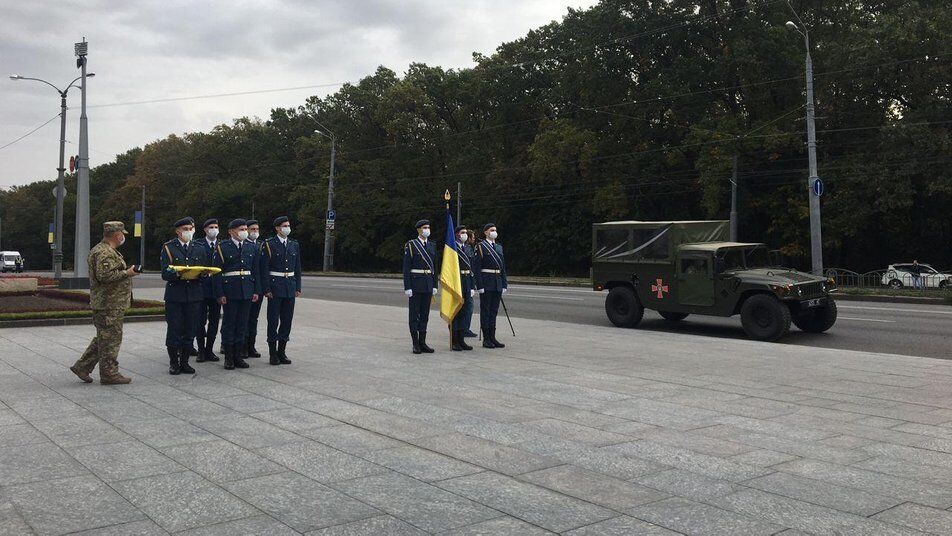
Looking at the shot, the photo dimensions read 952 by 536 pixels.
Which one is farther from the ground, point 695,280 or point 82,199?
point 82,199

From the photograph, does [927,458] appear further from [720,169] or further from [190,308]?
[720,169]

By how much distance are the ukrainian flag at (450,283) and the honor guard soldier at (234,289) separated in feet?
9.90

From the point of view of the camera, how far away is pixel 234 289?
988 centimetres

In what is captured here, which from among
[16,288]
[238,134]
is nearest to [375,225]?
[238,134]

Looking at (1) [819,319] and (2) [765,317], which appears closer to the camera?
(2) [765,317]

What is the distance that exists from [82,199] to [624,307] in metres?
20.0

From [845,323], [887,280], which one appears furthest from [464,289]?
[887,280]

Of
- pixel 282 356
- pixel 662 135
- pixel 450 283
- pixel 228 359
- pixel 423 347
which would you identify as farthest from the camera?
pixel 662 135

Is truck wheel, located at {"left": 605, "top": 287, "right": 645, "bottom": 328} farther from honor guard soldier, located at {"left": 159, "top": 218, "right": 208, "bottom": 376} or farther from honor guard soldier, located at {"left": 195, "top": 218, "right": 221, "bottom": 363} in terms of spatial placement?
honor guard soldier, located at {"left": 159, "top": 218, "right": 208, "bottom": 376}

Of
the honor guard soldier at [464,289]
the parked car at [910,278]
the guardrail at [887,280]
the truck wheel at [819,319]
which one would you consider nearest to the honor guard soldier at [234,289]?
the honor guard soldier at [464,289]

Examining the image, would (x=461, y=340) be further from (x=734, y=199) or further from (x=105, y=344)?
(x=734, y=199)

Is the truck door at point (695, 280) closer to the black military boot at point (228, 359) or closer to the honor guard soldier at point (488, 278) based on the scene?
the honor guard soldier at point (488, 278)

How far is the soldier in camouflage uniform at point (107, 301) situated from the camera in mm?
8266

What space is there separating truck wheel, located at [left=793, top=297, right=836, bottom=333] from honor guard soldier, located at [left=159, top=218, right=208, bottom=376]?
421 inches
